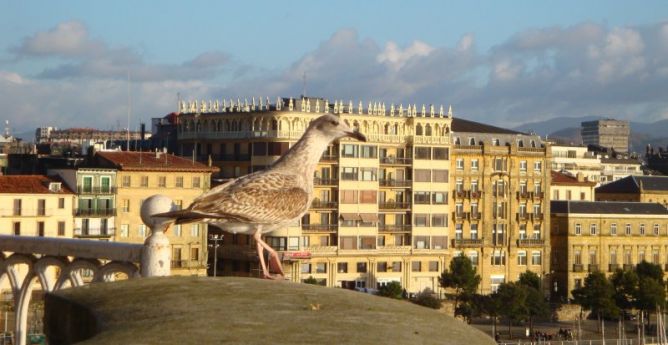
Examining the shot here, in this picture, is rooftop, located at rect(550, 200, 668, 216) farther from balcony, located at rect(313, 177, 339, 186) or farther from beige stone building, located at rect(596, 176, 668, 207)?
balcony, located at rect(313, 177, 339, 186)

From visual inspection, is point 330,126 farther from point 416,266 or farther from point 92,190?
point 416,266

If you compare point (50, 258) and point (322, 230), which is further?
point (322, 230)

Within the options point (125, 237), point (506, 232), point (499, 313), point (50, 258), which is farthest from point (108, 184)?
point (50, 258)

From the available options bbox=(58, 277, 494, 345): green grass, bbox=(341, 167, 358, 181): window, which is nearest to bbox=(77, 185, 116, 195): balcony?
bbox=(341, 167, 358, 181): window

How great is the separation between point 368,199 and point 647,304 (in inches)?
910

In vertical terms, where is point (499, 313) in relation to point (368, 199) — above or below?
below

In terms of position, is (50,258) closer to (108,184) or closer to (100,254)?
(100,254)

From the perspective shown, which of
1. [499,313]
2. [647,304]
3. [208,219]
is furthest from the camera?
[647,304]

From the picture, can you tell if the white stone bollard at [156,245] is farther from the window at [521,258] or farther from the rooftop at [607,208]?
the rooftop at [607,208]

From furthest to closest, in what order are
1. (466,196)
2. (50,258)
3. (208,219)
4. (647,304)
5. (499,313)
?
(466,196)
(647,304)
(499,313)
(50,258)
(208,219)

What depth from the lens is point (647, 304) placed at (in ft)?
414

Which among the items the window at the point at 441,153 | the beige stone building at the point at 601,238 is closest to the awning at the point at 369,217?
the window at the point at 441,153

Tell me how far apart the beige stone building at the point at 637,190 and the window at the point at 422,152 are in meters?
42.7

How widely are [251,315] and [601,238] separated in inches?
5437
